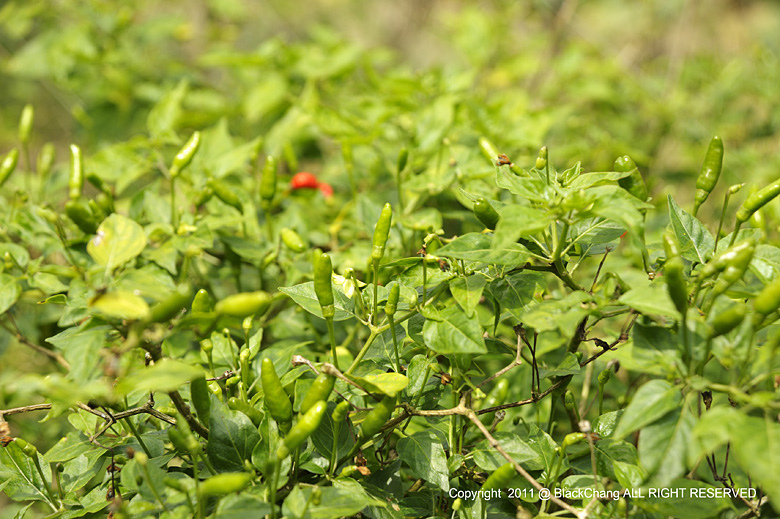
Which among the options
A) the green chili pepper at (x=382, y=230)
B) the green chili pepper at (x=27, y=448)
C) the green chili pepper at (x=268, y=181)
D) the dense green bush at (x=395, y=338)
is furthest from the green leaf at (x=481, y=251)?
the green chili pepper at (x=27, y=448)

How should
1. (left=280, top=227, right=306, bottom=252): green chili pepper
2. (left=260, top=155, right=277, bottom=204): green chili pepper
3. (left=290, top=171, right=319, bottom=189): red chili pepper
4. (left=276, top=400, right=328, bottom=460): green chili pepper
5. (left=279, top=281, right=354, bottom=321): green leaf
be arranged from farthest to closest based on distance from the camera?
(left=290, top=171, right=319, bottom=189): red chili pepper → (left=260, top=155, right=277, bottom=204): green chili pepper → (left=280, top=227, right=306, bottom=252): green chili pepper → (left=279, top=281, right=354, bottom=321): green leaf → (left=276, top=400, right=328, bottom=460): green chili pepper

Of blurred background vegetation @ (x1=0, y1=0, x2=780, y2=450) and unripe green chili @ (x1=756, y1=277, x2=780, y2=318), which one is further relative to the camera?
blurred background vegetation @ (x1=0, y1=0, x2=780, y2=450)

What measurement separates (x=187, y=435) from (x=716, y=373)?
1144mm

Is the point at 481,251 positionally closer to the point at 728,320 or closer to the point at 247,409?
the point at 728,320

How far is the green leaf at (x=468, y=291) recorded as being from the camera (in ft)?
2.73

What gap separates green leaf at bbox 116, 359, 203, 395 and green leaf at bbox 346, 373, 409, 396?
0.25 metres

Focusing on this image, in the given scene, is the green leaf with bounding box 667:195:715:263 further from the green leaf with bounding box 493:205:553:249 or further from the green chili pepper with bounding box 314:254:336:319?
the green chili pepper with bounding box 314:254:336:319

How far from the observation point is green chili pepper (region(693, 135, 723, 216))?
930 mm

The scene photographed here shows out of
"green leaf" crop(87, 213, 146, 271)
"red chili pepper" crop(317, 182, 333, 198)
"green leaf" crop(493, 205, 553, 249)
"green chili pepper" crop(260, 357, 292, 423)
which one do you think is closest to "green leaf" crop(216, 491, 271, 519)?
"green chili pepper" crop(260, 357, 292, 423)

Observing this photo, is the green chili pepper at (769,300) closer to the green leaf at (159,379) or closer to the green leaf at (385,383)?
the green leaf at (385,383)

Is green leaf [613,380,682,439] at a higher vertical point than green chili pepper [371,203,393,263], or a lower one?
lower

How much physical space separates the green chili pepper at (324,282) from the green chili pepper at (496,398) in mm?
296

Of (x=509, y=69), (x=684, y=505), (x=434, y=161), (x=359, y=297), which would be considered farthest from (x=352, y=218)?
(x=509, y=69)

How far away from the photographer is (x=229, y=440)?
87 cm
